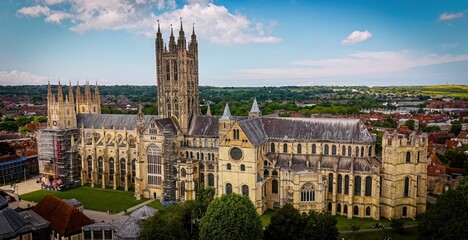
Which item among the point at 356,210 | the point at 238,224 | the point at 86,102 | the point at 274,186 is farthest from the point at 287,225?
the point at 86,102

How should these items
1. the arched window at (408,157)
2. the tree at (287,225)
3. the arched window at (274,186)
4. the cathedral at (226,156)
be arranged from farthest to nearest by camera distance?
1. the arched window at (274,186)
2. the cathedral at (226,156)
3. the arched window at (408,157)
4. the tree at (287,225)

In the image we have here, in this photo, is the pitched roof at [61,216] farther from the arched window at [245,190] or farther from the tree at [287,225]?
the tree at [287,225]

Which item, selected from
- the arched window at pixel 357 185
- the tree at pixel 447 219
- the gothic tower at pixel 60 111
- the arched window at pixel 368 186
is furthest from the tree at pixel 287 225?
the gothic tower at pixel 60 111

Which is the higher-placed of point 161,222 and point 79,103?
point 79,103

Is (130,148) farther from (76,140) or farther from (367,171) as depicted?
(367,171)

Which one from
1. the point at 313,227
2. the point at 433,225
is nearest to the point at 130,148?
the point at 313,227

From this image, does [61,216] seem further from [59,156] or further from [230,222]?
[59,156]

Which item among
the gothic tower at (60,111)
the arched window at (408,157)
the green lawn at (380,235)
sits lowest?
the green lawn at (380,235)
